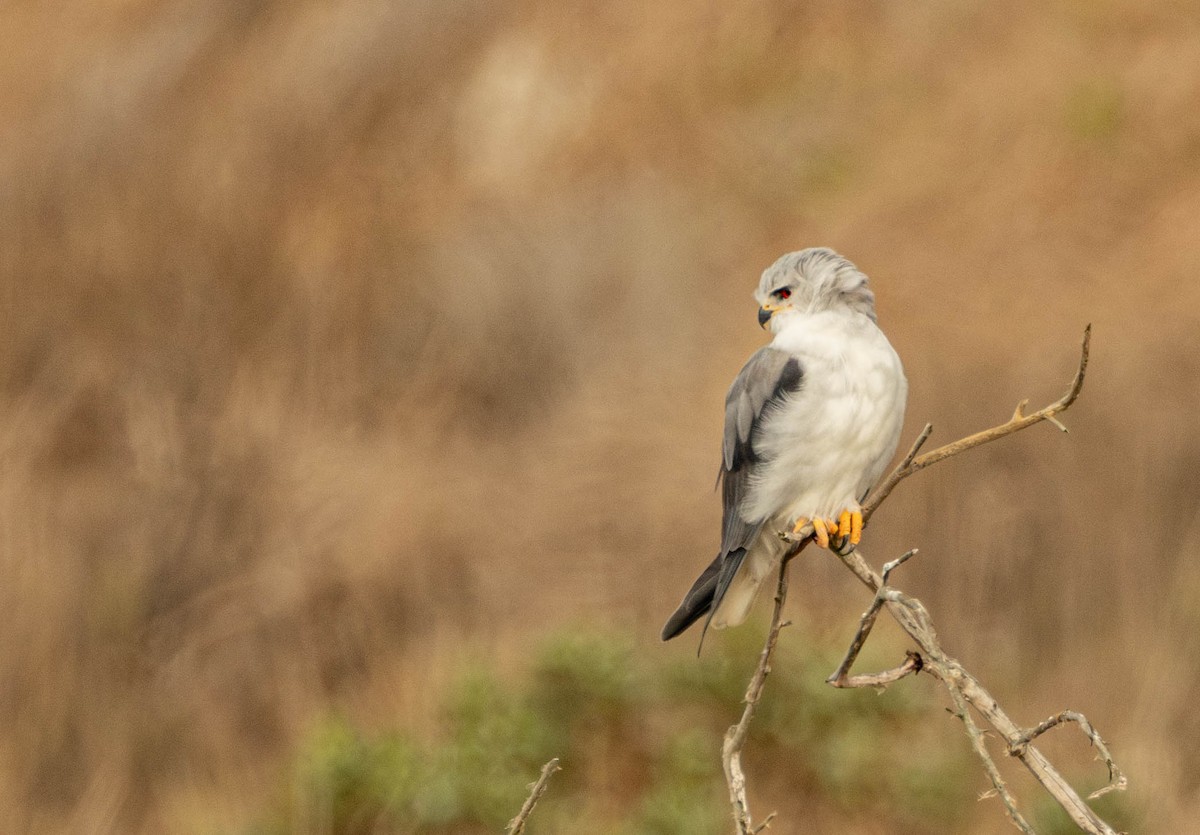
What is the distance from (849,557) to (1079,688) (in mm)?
4875

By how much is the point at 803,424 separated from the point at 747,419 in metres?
0.19

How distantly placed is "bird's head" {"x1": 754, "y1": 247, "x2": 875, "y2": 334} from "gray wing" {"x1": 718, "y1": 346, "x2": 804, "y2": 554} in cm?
11

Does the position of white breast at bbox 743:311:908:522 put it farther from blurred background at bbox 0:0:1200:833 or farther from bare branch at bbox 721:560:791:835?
blurred background at bbox 0:0:1200:833

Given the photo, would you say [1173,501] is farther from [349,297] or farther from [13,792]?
[13,792]

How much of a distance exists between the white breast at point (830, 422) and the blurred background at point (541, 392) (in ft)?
9.42

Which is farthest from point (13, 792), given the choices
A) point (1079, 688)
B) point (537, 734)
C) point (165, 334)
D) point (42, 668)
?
point (1079, 688)

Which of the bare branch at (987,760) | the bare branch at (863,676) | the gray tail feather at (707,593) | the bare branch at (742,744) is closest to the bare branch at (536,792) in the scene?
the bare branch at (742,744)

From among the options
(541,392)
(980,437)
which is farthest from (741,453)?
(541,392)

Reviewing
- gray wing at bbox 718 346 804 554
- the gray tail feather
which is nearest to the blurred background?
gray wing at bbox 718 346 804 554

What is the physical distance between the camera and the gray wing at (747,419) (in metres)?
3.48

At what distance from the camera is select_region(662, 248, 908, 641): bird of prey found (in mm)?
3352

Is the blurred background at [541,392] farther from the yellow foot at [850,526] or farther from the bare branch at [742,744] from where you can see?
the bare branch at [742,744]

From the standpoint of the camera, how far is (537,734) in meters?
6.51

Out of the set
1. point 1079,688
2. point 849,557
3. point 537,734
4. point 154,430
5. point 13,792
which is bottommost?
point 849,557
